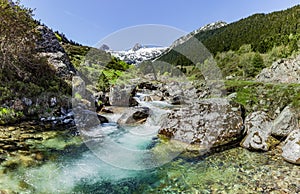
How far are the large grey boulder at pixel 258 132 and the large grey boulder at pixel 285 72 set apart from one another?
1935 cm

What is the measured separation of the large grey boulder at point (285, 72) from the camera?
2494cm

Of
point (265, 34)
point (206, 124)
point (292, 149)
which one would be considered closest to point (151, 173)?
point (206, 124)

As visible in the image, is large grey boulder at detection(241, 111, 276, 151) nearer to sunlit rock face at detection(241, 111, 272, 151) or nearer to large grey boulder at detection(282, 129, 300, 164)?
sunlit rock face at detection(241, 111, 272, 151)

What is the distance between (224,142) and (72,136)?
6.51m

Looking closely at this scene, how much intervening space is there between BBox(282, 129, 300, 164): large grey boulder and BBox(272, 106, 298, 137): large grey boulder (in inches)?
36.7

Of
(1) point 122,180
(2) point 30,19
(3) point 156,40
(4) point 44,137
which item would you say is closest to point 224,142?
(1) point 122,180

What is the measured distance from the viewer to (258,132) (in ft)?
24.9

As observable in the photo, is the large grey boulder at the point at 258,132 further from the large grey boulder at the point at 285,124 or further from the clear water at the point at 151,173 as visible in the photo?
the clear water at the point at 151,173

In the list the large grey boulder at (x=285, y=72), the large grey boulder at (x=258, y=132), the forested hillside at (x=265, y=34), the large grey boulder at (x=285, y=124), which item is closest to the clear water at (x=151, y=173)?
the large grey boulder at (x=258, y=132)

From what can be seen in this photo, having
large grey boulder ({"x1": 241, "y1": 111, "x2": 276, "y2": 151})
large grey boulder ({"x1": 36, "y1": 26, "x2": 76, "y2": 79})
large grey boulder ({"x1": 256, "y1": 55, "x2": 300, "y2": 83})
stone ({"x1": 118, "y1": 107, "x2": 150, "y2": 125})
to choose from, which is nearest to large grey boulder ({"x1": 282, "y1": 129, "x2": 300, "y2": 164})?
large grey boulder ({"x1": 241, "y1": 111, "x2": 276, "y2": 151})

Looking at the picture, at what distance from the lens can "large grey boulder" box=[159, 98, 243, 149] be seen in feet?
26.4

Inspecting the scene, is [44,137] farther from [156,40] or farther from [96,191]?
[156,40]

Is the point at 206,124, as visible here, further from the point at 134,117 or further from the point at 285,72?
the point at 285,72

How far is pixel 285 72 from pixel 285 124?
24898mm
